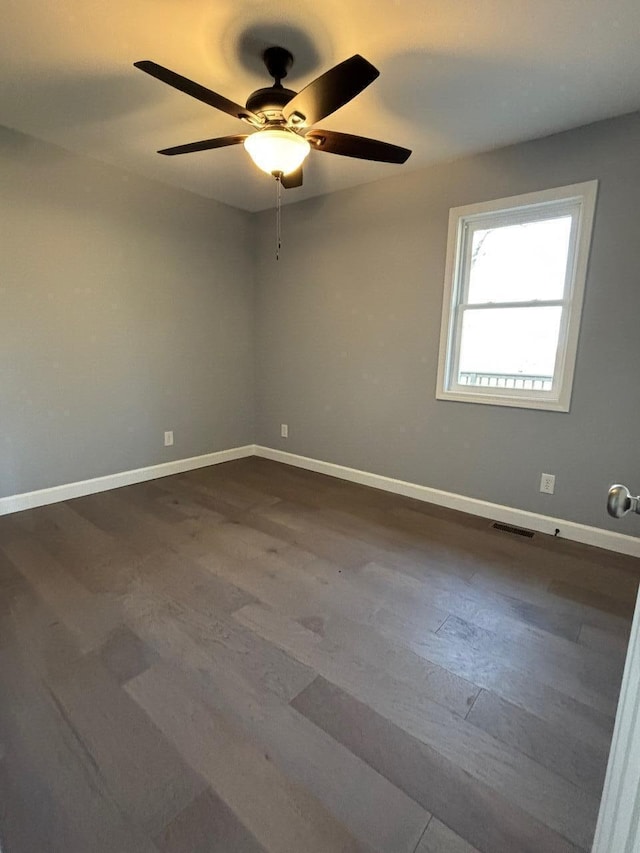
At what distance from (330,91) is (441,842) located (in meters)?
2.34

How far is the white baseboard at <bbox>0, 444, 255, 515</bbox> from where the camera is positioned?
2898 mm

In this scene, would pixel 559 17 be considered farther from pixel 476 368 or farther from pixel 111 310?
pixel 111 310

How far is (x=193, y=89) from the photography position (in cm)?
152

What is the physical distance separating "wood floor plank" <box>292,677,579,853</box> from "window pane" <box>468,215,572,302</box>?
2571mm

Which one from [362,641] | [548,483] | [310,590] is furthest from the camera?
Result: [548,483]

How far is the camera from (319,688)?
147 centimetres

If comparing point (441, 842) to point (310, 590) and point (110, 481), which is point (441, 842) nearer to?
point (310, 590)

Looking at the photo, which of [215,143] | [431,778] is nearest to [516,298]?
[215,143]

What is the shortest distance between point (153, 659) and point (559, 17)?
9.65 feet

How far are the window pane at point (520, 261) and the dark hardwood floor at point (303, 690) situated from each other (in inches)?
64.7

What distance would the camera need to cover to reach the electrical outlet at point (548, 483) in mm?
2693

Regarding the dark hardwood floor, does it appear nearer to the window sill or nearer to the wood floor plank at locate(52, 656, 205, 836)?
the wood floor plank at locate(52, 656, 205, 836)

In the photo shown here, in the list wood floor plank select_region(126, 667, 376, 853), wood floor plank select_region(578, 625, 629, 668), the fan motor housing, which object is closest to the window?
wood floor plank select_region(578, 625, 629, 668)

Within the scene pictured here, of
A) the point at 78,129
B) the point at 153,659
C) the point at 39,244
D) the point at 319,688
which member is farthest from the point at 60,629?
the point at 78,129
